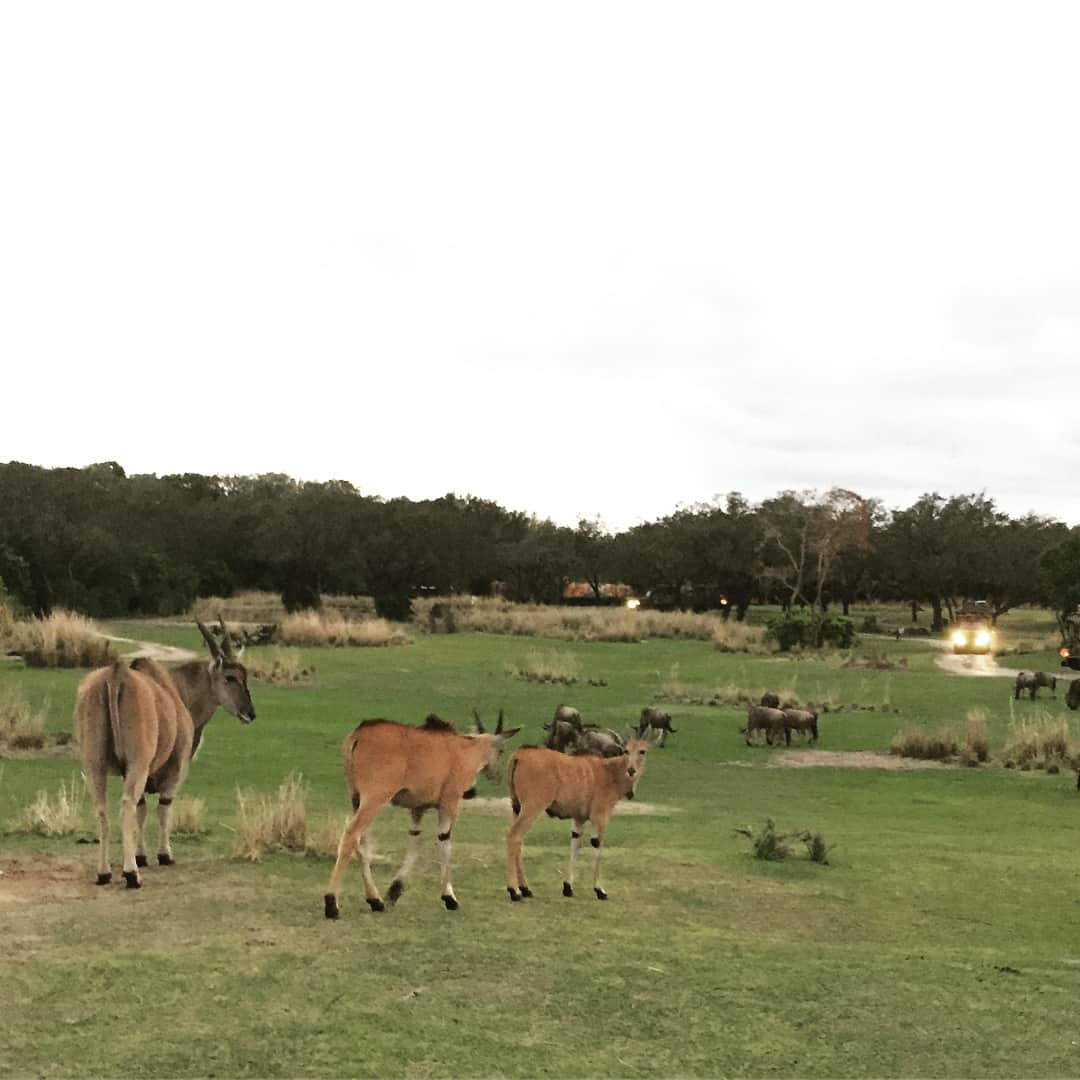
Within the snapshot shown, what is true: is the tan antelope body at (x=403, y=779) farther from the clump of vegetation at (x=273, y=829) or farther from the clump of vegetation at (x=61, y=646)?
the clump of vegetation at (x=61, y=646)

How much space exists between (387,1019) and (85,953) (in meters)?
2.26

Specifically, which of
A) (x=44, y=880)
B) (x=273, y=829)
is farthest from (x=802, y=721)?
(x=44, y=880)

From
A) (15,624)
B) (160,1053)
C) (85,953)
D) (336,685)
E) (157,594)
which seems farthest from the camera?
(157,594)

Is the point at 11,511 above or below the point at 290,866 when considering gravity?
above

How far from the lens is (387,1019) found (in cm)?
651

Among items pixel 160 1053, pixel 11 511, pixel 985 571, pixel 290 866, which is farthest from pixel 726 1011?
pixel 985 571

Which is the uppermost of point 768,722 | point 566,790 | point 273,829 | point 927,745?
point 566,790

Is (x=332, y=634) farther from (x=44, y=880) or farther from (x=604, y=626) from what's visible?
(x=44, y=880)

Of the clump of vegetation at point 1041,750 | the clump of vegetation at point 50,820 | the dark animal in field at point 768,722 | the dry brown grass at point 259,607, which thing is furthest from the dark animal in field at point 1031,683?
the dry brown grass at point 259,607

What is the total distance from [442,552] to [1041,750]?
72.4m

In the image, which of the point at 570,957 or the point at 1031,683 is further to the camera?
the point at 1031,683

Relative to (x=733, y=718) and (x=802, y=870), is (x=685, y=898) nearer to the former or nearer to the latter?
(x=802, y=870)

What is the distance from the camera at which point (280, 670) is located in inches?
1341

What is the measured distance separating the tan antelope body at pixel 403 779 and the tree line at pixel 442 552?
54.2m
